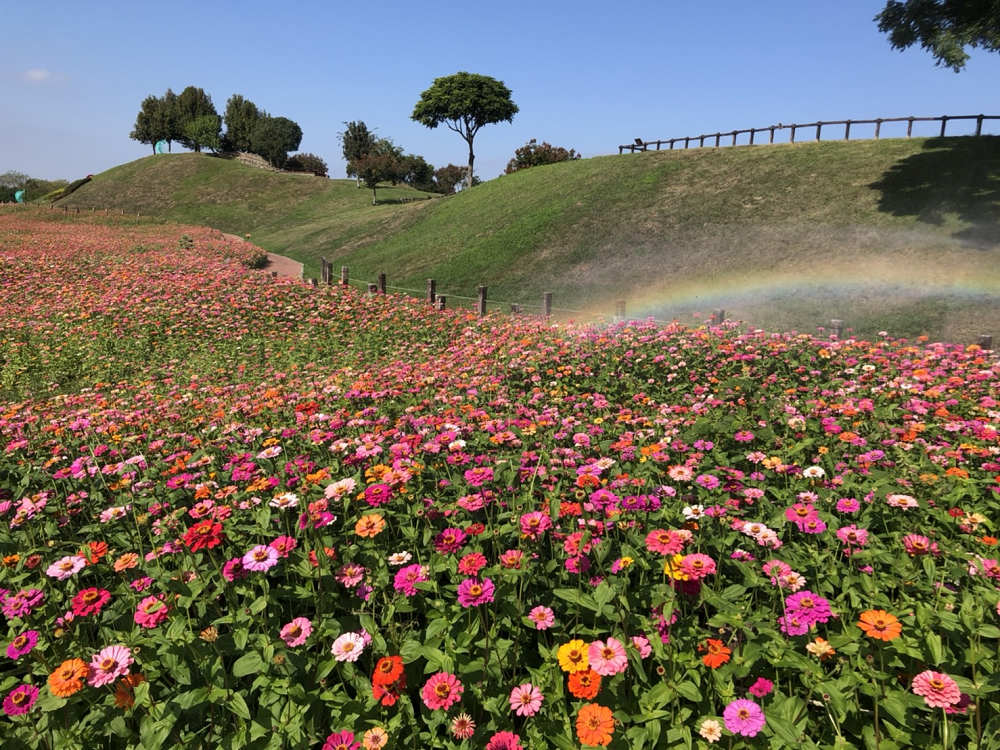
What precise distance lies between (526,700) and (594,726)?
0.94ft

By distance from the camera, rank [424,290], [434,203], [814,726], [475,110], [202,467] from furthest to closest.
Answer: [475,110] → [434,203] → [424,290] → [202,467] → [814,726]

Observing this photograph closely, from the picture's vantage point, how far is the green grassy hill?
609 inches

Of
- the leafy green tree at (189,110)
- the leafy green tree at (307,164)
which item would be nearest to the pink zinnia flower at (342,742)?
the leafy green tree at (307,164)

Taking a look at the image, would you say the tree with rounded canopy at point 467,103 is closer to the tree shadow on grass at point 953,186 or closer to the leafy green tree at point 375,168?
the leafy green tree at point 375,168

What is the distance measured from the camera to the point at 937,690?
179 cm

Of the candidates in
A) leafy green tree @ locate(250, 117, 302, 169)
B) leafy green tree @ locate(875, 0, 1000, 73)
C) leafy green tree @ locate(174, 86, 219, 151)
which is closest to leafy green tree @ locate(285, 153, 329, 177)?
leafy green tree @ locate(250, 117, 302, 169)

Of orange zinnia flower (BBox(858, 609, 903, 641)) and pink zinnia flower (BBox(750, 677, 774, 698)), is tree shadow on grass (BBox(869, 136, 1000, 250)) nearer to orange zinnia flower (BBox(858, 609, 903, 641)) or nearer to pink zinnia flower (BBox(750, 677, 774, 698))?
orange zinnia flower (BBox(858, 609, 903, 641))

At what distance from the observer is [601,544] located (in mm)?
2496

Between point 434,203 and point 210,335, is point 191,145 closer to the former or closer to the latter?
point 434,203

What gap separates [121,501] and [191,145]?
3804 inches

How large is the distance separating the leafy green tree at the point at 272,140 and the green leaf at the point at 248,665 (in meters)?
89.8

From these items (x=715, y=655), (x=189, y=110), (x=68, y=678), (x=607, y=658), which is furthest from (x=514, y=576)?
(x=189, y=110)

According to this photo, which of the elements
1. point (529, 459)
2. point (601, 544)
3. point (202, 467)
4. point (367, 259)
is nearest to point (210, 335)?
point (202, 467)

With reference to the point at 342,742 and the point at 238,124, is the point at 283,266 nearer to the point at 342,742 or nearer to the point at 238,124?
the point at 342,742
